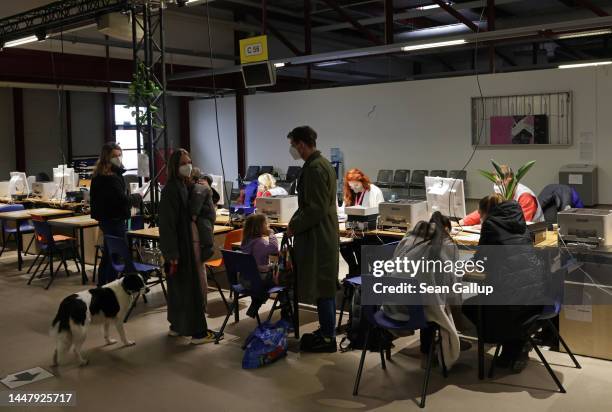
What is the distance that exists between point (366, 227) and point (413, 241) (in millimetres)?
1731

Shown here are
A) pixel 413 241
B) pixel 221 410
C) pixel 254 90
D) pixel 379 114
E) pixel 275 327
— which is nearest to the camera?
pixel 221 410

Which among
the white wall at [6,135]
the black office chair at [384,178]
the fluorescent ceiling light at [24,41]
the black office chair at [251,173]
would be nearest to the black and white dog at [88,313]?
the fluorescent ceiling light at [24,41]

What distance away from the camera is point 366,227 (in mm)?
5551

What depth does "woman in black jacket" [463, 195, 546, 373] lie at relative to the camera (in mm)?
3834

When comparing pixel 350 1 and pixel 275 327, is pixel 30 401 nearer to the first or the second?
pixel 275 327

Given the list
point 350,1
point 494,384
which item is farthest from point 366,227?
point 350,1

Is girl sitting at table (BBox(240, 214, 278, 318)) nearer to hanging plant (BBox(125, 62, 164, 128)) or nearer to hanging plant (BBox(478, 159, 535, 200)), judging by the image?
hanging plant (BBox(478, 159, 535, 200))

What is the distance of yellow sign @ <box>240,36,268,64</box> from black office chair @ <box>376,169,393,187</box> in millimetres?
3734

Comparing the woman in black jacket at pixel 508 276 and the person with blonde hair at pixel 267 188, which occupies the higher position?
the person with blonde hair at pixel 267 188

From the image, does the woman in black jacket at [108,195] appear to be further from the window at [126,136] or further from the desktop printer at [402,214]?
the window at [126,136]

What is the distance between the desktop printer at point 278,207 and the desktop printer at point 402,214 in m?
1.05

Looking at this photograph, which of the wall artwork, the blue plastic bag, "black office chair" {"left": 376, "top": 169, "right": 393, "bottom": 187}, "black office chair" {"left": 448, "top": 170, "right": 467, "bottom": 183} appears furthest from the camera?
"black office chair" {"left": 376, "top": 169, "right": 393, "bottom": 187}

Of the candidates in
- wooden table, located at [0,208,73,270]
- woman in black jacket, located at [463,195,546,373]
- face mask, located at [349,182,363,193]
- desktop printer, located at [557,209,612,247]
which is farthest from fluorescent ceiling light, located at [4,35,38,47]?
desktop printer, located at [557,209,612,247]

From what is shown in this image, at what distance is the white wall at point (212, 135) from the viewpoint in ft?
50.8
